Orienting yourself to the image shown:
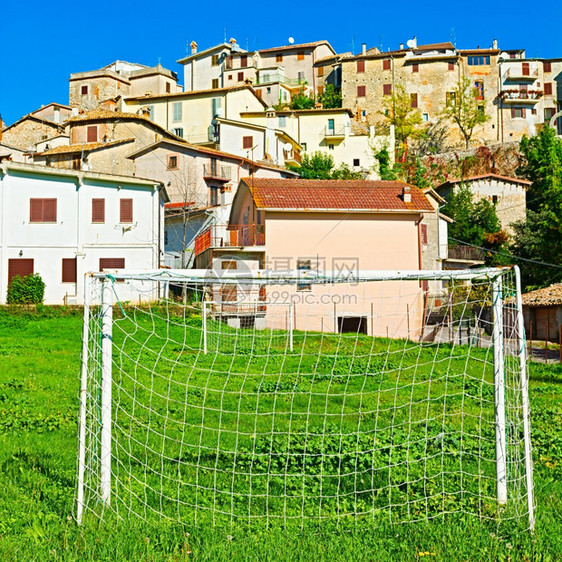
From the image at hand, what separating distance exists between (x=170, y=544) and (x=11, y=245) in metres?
25.1

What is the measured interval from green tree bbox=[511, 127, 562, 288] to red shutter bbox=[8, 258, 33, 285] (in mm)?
26623

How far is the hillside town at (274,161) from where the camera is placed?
2823 centimetres

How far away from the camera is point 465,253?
41188 mm

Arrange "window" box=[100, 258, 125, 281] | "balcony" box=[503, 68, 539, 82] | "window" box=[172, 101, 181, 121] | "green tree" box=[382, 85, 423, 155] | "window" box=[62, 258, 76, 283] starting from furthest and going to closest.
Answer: "balcony" box=[503, 68, 539, 82], "green tree" box=[382, 85, 423, 155], "window" box=[172, 101, 181, 121], "window" box=[100, 258, 125, 281], "window" box=[62, 258, 76, 283]

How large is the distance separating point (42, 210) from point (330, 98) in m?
43.5

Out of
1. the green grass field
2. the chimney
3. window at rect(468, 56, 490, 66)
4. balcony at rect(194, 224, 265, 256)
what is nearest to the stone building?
window at rect(468, 56, 490, 66)

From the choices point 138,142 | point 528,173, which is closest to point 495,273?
point 138,142

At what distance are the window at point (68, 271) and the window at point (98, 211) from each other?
2.21m

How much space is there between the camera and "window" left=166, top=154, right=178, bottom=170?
133 feet

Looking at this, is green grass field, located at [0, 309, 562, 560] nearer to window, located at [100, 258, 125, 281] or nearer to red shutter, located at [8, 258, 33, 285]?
red shutter, located at [8, 258, 33, 285]

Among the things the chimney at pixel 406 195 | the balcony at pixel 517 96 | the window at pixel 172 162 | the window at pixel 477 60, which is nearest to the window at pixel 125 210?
the window at pixel 172 162

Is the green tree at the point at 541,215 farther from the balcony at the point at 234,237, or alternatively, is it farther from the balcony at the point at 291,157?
the balcony at the point at 291,157

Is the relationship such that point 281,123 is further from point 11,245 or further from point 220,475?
point 220,475

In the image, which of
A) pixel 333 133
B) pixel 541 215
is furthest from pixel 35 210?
pixel 541 215
